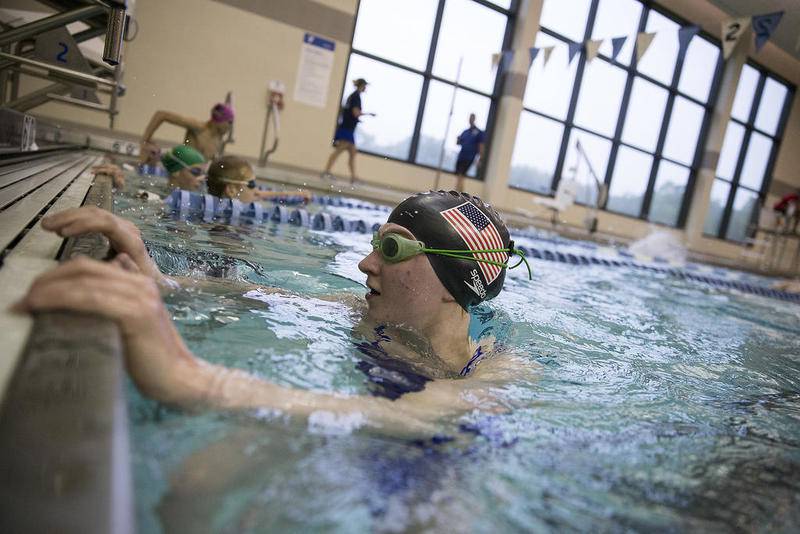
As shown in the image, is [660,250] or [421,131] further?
[660,250]

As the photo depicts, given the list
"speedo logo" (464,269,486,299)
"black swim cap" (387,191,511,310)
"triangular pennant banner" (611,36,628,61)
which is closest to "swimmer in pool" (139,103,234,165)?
"black swim cap" (387,191,511,310)

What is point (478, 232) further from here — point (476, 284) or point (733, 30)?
point (733, 30)

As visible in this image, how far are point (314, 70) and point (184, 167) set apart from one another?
273 inches

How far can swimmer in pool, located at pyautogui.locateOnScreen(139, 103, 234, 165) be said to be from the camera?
740 centimetres

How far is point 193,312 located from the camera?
6.31ft

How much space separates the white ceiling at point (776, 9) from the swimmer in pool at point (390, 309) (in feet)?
50.3

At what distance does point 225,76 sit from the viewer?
11117mm

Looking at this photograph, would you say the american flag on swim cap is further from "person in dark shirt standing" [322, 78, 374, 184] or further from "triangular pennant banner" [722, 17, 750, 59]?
→ "triangular pennant banner" [722, 17, 750, 59]

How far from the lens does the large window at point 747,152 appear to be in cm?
1906

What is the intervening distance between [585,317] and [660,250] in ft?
40.4

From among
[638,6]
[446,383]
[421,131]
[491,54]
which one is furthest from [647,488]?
[638,6]

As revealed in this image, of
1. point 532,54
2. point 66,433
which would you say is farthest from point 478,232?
point 532,54

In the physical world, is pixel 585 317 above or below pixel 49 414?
below

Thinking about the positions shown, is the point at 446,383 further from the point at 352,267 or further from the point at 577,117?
the point at 577,117
